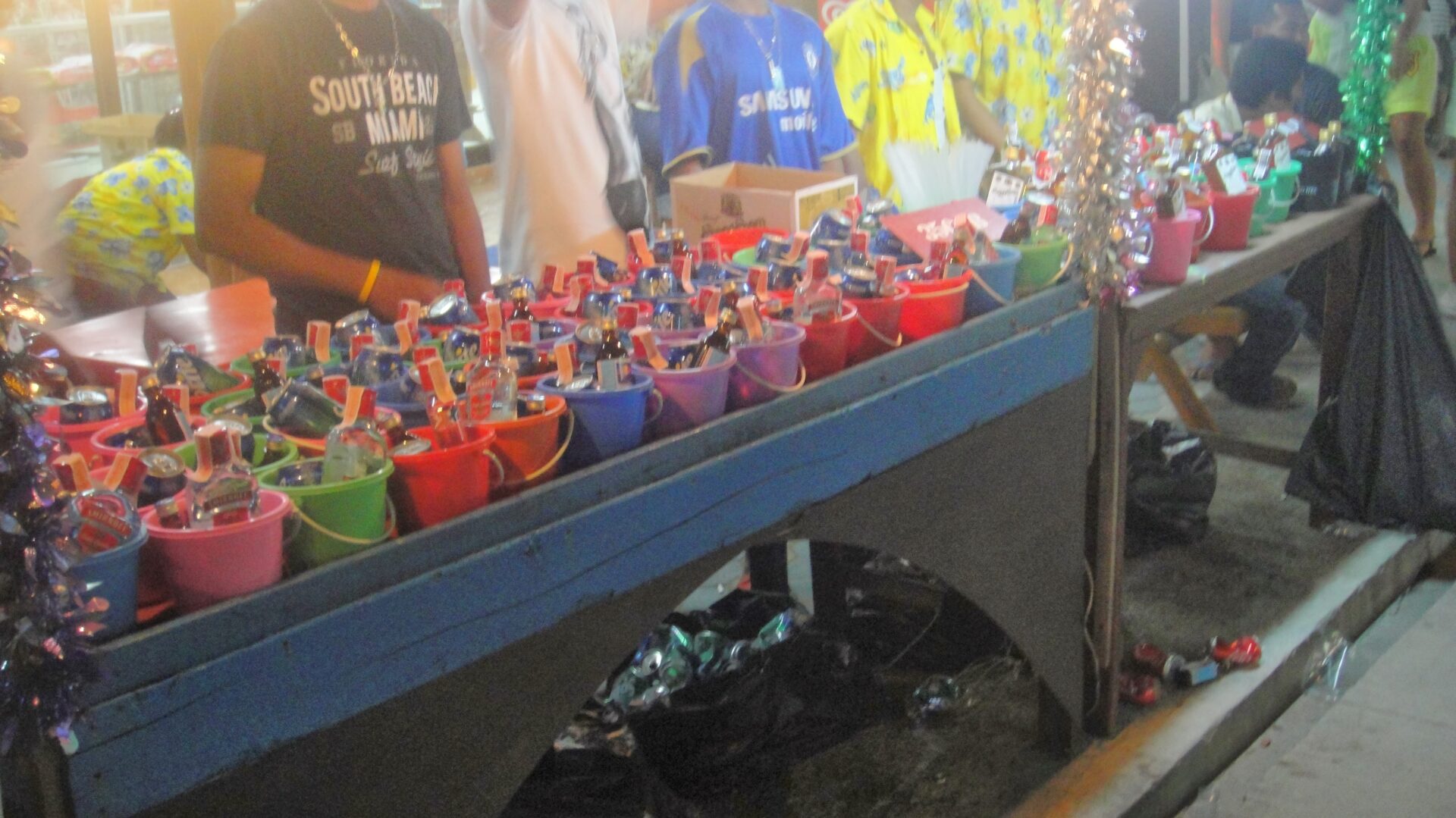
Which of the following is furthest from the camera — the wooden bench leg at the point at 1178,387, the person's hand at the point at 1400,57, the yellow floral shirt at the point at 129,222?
the wooden bench leg at the point at 1178,387

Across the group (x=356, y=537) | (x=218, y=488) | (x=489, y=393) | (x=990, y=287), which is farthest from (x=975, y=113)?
(x=218, y=488)

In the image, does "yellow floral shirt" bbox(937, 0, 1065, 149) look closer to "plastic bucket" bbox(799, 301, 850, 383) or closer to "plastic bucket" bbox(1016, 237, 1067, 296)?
"plastic bucket" bbox(1016, 237, 1067, 296)

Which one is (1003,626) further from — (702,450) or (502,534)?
(502,534)

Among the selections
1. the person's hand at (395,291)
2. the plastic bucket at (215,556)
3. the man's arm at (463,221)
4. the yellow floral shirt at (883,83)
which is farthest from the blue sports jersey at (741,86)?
the plastic bucket at (215,556)

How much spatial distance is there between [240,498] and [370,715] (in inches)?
10.8

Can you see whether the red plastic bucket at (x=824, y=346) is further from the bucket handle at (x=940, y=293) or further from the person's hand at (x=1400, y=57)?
the person's hand at (x=1400, y=57)

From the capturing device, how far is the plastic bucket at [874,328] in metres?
1.84

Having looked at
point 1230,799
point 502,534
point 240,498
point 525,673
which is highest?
point 240,498

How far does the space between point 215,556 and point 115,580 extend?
0.28 ft

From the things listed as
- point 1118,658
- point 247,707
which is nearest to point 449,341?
point 247,707

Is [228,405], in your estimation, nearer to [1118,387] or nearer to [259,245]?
[259,245]

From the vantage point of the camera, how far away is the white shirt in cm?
274

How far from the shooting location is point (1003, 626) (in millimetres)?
2150

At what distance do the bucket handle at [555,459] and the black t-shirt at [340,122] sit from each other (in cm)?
97
